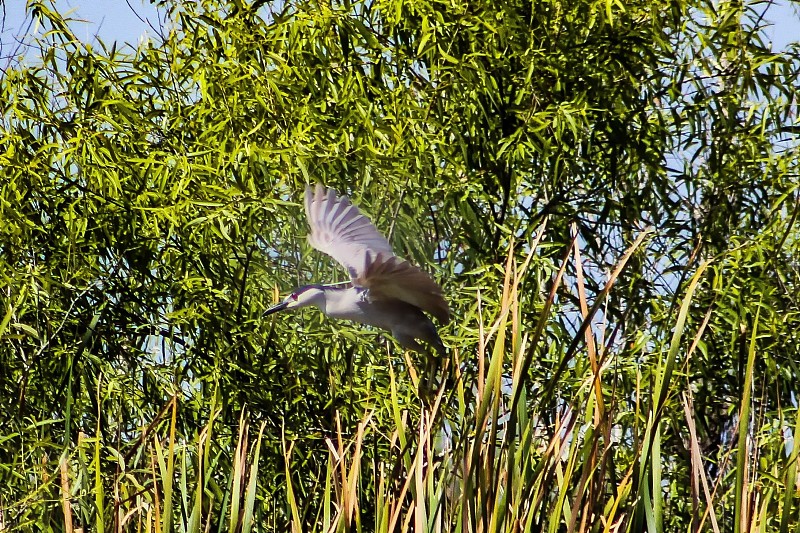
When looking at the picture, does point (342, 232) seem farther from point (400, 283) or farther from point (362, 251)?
point (400, 283)

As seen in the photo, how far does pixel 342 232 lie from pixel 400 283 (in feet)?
0.65

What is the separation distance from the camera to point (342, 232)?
2.68m

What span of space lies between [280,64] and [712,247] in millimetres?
1472

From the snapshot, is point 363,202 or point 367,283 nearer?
point 367,283

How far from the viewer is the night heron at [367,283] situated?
103 inches

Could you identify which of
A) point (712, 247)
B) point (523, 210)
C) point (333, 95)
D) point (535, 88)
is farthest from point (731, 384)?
point (333, 95)

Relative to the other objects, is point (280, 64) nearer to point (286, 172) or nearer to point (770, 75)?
point (286, 172)

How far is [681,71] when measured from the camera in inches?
132

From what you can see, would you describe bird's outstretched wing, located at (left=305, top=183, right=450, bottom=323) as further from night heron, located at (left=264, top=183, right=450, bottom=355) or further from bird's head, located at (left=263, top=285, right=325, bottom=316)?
bird's head, located at (left=263, top=285, right=325, bottom=316)

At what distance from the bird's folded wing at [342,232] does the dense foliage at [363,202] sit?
1.01 ft

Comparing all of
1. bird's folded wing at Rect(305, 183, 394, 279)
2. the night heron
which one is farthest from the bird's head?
bird's folded wing at Rect(305, 183, 394, 279)

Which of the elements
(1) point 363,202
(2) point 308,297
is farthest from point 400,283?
(1) point 363,202

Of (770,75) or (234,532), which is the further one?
(770,75)

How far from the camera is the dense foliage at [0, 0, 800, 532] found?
3.13m
